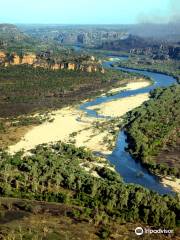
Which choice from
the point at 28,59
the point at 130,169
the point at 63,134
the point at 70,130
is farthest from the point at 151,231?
the point at 28,59

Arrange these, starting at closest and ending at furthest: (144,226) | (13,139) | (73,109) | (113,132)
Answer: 1. (144,226)
2. (13,139)
3. (113,132)
4. (73,109)

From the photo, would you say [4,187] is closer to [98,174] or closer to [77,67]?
[98,174]

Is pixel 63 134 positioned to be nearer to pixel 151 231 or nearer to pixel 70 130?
pixel 70 130

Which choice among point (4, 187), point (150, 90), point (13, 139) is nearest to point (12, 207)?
point (4, 187)

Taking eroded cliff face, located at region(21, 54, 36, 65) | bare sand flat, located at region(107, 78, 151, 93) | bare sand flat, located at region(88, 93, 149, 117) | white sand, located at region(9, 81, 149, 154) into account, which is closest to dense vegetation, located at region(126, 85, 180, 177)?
bare sand flat, located at region(88, 93, 149, 117)

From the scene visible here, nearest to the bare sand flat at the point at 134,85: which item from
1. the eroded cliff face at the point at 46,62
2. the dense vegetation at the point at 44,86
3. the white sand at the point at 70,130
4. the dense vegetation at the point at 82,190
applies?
the dense vegetation at the point at 44,86

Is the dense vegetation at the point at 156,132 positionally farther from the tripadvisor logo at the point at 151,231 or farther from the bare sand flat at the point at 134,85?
the tripadvisor logo at the point at 151,231
